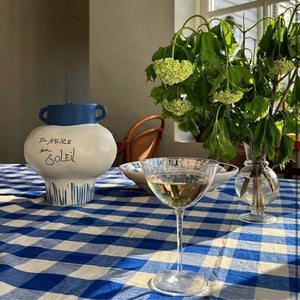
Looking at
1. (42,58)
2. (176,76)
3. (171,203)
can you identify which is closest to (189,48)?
(176,76)

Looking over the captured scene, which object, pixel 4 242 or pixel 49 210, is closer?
pixel 4 242

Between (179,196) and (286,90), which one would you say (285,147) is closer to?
(286,90)

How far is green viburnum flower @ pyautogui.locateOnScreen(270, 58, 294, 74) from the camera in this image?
593 mm

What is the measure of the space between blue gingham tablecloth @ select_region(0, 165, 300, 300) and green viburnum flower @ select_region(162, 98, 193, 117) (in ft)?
0.70

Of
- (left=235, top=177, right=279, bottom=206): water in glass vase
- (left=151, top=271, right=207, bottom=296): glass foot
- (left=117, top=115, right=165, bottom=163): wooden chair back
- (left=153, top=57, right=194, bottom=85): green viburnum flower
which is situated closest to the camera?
(left=151, top=271, right=207, bottom=296): glass foot

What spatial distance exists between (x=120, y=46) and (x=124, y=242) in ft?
9.33

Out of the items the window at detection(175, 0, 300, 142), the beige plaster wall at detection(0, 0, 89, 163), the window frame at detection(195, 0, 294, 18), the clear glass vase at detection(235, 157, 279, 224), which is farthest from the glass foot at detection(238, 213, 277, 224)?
the beige plaster wall at detection(0, 0, 89, 163)

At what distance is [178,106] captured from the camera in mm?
610

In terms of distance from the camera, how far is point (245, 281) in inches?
17.5

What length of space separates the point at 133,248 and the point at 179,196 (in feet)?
0.57

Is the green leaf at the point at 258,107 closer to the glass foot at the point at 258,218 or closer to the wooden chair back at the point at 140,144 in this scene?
the glass foot at the point at 258,218

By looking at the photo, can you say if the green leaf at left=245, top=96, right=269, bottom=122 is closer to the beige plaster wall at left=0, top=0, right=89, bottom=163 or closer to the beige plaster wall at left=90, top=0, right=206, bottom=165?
the beige plaster wall at left=90, top=0, right=206, bottom=165

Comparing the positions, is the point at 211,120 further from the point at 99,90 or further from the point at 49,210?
the point at 99,90

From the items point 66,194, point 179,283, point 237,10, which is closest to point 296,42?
point 179,283
